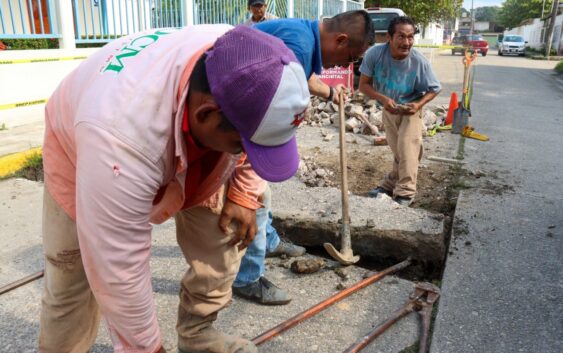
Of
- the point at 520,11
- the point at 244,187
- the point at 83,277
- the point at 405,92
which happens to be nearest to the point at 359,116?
the point at 405,92

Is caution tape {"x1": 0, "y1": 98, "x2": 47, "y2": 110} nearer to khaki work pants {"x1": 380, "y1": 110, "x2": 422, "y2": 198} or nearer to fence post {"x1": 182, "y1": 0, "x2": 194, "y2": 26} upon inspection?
fence post {"x1": 182, "y1": 0, "x2": 194, "y2": 26}

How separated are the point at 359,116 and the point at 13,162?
16.4 ft

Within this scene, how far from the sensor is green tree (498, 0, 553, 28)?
72950 millimetres

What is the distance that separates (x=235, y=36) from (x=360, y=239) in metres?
2.50

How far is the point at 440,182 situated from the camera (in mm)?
5293

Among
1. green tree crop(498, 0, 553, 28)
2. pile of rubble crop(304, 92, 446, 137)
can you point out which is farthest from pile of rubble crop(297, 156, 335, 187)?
green tree crop(498, 0, 553, 28)

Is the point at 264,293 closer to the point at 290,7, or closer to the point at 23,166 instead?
the point at 23,166

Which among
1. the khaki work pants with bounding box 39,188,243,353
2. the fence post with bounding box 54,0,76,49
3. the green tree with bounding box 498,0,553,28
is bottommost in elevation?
the khaki work pants with bounding box 39,188,243,353

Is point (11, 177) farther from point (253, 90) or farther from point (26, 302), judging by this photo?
point (253, 90)

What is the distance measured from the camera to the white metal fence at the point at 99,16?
632 cm

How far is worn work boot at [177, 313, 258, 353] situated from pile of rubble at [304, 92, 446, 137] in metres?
5.70

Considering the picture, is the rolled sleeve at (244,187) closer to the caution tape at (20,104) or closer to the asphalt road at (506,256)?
the asphalt road at (506,256)

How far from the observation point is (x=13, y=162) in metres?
4.91

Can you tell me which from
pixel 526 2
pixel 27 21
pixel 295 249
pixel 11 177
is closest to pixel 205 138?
pixel 295 249
